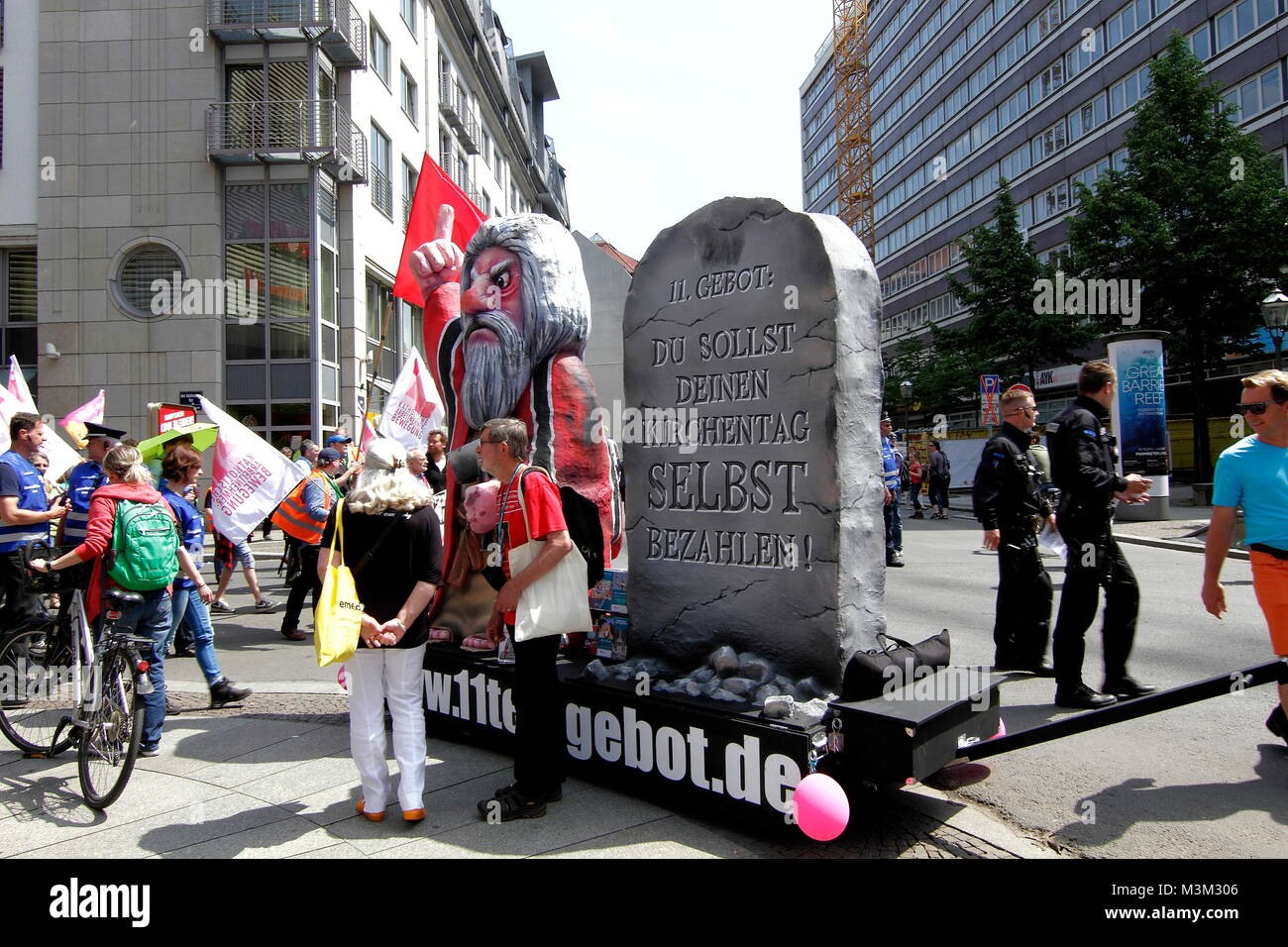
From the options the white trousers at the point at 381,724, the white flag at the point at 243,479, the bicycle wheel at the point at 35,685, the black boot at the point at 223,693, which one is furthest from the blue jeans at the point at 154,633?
the white flag at the point at 243,479

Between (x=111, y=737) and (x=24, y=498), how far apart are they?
2.79 metres

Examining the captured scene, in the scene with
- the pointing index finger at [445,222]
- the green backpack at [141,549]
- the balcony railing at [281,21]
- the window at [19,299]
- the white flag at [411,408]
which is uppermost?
the balcony railing at [281,21]

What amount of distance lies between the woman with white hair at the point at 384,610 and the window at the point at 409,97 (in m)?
25.7

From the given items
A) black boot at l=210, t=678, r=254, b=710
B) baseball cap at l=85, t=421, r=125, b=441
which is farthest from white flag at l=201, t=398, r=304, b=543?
black boot at l=210, t=678, r=254, b=710

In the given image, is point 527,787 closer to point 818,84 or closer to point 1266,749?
point 1266,749

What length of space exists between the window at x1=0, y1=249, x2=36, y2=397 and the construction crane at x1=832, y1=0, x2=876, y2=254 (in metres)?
58.8

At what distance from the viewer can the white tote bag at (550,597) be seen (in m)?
3.77

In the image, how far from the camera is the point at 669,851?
350cm

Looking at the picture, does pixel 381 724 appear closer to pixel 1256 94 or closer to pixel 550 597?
pixel 550 597

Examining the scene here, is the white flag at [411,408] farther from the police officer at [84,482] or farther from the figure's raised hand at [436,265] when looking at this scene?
the figure's raised hand at [436,265]

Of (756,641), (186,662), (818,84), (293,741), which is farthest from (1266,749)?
(818,84)

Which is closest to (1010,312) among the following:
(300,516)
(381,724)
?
(300,516)

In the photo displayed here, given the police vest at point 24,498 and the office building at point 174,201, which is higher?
the office building at point 174,201

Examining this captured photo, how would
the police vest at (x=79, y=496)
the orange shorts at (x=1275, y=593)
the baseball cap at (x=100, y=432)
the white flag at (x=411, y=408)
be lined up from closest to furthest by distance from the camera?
the orange shorts at (x=1275, y=593), the police vest at (x=79, y=496), the baseball cap at (x=100, y=432), the white flag at (x=411, y=408)
